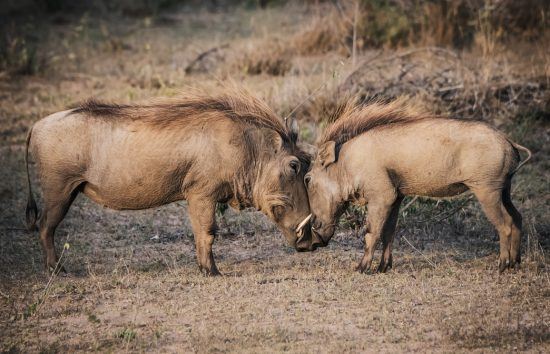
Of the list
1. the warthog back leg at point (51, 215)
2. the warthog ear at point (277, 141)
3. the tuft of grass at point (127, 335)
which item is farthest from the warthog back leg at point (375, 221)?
the warthog back leg at point (51, 215)

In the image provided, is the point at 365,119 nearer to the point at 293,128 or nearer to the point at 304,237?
the point at 293,128

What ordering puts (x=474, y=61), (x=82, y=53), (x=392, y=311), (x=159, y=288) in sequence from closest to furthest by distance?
(x=392, y=311) < (x=159, y=288) < (x=474, y=61) < (x=82, y=53)

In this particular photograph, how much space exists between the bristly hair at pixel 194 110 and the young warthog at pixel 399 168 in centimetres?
39

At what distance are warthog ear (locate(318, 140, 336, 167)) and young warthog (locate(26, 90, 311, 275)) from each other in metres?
0.18

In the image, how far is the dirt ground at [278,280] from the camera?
4.56 meters

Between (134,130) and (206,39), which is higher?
(134,130)

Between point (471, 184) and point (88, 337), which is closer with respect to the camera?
point (88, 337)

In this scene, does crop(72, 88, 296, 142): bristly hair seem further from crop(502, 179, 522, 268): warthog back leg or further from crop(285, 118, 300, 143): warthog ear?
crop(502, 179, 522, 268): warthog back leg

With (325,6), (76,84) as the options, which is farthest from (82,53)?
(325,6)

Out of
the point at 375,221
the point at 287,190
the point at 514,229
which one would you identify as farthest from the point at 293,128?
the point at 514,229

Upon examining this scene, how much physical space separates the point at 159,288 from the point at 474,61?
596 cm

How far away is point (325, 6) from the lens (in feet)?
41.5

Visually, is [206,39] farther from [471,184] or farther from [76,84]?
[471,184]

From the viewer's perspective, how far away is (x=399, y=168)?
5.70 meters
